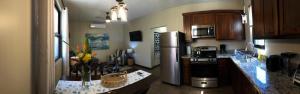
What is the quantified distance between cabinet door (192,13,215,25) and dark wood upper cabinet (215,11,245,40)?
5.9 inches

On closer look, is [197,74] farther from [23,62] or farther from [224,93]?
[23,62]

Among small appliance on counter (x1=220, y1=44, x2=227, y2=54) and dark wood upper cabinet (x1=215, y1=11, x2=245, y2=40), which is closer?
dark wood upper cabinet (x1=215, y1=11, x2=245, y2=40)

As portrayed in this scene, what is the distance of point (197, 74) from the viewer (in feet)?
14.0

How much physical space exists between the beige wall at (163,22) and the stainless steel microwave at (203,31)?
0.98 feet

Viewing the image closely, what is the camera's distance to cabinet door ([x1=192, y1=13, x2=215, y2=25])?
15.2ft

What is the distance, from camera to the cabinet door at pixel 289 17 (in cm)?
143

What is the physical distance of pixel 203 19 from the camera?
4.68 m

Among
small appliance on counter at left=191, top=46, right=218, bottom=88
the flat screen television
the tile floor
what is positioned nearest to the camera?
the tile floor

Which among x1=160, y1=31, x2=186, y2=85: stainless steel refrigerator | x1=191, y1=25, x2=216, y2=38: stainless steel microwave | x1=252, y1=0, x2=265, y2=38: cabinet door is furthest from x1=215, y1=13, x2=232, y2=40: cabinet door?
x1=252, y1=0, x2=265, y2=38: cabinet door

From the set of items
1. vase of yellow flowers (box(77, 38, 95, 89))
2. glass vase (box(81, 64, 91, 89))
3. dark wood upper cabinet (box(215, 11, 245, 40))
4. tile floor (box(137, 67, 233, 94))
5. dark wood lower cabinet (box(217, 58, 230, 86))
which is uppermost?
dark wood upper cabinet (box(215, 11, 245, 40))

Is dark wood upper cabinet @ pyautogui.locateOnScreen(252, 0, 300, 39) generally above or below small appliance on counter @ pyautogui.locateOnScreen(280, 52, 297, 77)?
above

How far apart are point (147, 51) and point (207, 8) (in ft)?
10.0

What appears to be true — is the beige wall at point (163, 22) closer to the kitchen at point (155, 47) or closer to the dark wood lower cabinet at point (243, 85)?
the kitchen at point (155, 47)

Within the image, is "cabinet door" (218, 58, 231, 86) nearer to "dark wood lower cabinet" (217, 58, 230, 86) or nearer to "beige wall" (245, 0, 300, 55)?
"dark wood lower cabinet" (217, 58, 230, 86)
